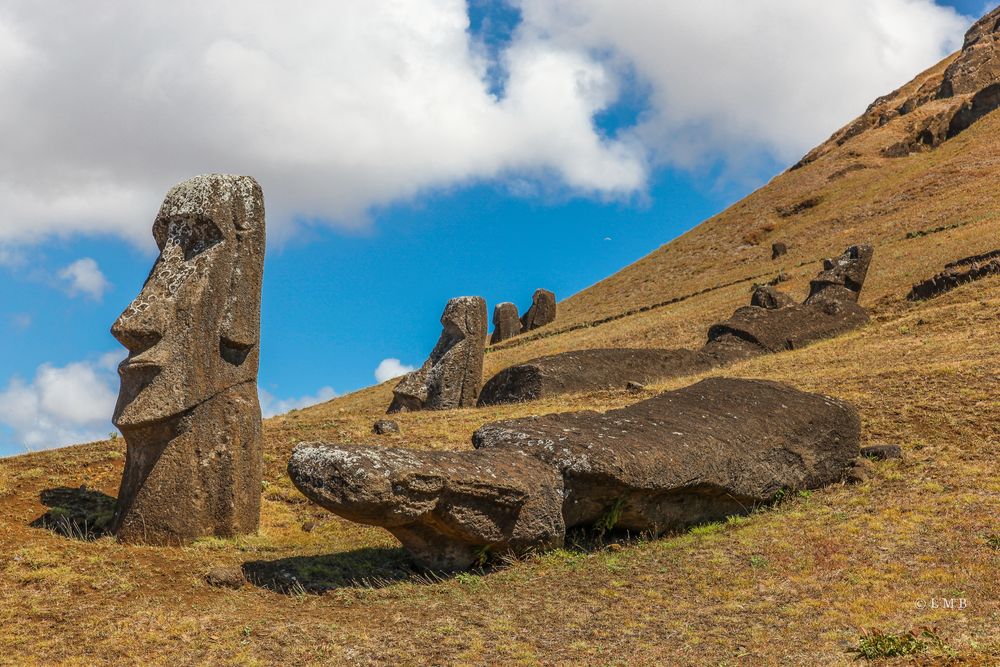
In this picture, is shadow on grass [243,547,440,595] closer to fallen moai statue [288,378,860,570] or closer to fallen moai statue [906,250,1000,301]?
fallen moai statue [288,378,860,570]

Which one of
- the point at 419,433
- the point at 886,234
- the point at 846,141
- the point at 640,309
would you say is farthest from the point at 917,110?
the point at 419,433

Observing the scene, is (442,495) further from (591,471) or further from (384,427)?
(384,427)

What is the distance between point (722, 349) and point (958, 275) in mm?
9690

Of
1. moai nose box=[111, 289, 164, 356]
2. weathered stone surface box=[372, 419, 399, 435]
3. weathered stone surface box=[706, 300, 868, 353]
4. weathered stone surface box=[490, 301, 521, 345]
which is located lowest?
weathered stone surface box=[372, 419, 399, 435]

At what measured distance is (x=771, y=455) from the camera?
13.4 m

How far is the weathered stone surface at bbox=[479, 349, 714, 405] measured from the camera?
24.4 metres

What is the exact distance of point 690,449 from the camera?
12.4 m

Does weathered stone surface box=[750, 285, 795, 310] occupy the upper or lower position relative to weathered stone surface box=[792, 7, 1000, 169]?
lower

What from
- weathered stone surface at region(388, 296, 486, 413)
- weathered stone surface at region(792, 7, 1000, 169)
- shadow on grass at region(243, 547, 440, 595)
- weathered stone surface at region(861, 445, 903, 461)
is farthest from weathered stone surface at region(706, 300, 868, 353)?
weathered stone surface at region(792, 7, 1000, 169)

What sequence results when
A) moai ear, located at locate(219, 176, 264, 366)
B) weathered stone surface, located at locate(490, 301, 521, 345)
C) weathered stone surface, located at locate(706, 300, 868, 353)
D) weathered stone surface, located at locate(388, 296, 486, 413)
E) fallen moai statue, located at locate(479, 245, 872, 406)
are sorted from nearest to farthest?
moai ear, located at locate(219, 176, 264, 366) < fallen moai statue, located at locate(479, 245, 872, 406) < weathered stone surface, located at locate(388, 296, 486, 413) < weathered stone surface, located at locate(706, 300, 868, 353) < weathered stone surface, located at locate(490, 301, 521, 345)

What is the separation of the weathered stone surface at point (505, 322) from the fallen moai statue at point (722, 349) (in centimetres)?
2386

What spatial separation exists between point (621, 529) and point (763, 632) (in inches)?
139

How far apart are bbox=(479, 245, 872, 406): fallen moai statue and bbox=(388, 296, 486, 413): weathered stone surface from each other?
562mm

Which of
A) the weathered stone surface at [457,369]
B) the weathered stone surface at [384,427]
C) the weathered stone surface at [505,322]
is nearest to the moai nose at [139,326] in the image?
the weathered stone surface at [384,427]
